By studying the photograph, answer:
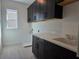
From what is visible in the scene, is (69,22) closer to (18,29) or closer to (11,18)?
(18,29)

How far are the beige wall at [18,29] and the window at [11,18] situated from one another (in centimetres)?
20

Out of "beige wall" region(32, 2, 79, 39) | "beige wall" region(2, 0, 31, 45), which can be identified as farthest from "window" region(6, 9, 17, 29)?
"beige wall" region(32, 2, 79, 39)

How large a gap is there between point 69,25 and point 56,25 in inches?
25.0

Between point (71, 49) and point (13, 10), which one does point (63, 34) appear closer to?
point (71, 49)

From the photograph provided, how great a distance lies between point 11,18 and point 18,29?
760 mm

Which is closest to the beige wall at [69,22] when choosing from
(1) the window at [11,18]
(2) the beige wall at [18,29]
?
(2) the beige wall at [18,29]

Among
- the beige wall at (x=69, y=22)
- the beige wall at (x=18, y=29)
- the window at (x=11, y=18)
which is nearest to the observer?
the beige wall at (x=69, y=22)

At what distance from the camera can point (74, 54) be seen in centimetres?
151

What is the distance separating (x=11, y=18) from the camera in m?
5.79

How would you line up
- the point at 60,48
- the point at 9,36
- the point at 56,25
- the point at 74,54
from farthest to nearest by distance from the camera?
the point at 9,36 → the point at 56,25 → the point at 60,48 → the point at 74,54

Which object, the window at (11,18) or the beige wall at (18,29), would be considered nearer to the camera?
the beige wall at (18,29)

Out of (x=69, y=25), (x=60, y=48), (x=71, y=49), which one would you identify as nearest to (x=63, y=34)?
(x=69, y=25)

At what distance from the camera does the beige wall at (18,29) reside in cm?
553

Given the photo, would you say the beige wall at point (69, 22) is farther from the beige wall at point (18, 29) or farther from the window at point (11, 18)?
the window at point (11, 18)
